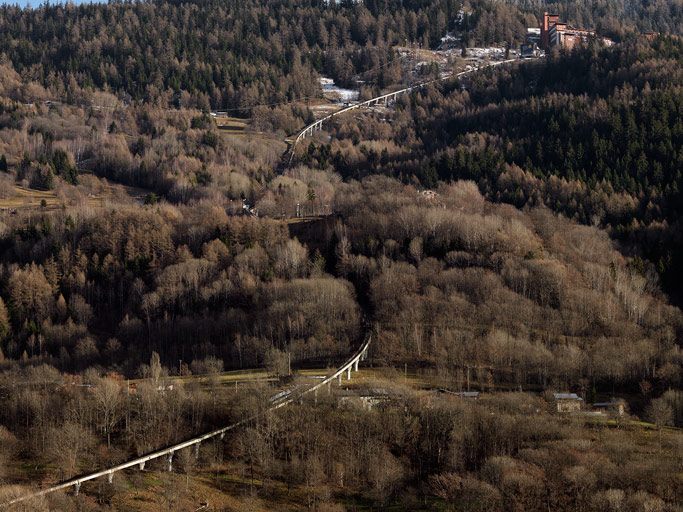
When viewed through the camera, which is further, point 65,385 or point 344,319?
point 344,319

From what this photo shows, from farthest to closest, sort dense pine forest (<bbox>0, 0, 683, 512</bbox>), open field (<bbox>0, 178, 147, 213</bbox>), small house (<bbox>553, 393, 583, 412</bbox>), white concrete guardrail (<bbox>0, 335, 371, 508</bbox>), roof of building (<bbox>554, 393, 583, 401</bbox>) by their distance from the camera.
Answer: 1. open field (<bbox>0, 178, 147, 213</bbox>)
2. roof of building (<bbox>554, 393, 583, 401</bbox>)
3. small house (<bbox>553, 393, 583, 412</bbox>)
4. dense pine forest (<bbox>0, 0, 683, 512</bbox>)
5. white concrete guardrail (<bbox>0, 335, 371, 508</bbox>)

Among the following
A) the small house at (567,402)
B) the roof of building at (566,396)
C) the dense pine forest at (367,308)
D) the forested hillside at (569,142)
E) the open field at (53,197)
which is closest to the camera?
the dense pine forest at (367,308)

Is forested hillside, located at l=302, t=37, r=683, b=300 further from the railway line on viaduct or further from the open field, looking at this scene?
the railway line on viaduct

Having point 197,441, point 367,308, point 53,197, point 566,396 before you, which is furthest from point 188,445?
point 53,197

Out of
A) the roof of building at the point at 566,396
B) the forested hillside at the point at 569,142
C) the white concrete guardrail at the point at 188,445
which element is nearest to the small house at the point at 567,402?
the roof of building at the point at 566,396

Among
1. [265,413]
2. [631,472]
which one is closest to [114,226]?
[265,413]

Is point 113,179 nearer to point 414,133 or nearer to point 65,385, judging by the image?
point 414,133

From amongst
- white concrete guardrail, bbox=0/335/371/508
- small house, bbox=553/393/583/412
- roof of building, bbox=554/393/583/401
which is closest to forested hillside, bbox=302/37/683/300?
roof of building, bbox=554/393/583/401

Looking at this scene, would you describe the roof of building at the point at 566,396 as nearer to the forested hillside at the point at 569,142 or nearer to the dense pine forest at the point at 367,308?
the dense pine forest at the point at 367,308

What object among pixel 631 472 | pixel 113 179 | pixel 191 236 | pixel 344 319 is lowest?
pixel 631 472

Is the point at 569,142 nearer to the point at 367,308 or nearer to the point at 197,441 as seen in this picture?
the point at 367,308

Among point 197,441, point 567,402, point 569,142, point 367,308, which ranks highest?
point 569,142
